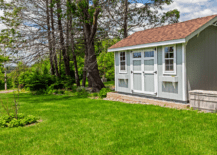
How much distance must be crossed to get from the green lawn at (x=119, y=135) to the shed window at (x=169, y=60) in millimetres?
1902

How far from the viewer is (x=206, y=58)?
27.5ft

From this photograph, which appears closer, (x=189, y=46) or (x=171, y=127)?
(x=171, y=127)

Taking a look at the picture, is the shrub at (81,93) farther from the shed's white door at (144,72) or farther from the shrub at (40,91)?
the shed's white door at (144,72)

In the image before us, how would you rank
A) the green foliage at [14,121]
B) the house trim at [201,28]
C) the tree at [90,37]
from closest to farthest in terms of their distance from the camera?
the green foliage at [14,121] → the house trim at [201,28] → the tree at [90,37]

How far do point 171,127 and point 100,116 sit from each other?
258cm

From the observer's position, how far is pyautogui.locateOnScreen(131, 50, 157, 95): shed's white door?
8.76 metres

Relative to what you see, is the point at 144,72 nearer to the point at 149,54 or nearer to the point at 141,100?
the point at 149,54

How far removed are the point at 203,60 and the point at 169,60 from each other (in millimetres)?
1535

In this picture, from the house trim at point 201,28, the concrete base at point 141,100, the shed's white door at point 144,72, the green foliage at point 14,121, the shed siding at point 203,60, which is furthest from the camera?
the shed's white door at point 144,72

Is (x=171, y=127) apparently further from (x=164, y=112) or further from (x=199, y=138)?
(x=164, y=112)

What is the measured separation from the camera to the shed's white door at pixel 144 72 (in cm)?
876

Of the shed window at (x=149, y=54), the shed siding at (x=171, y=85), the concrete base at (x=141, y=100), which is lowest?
the concrete base at (x=141, y=100)

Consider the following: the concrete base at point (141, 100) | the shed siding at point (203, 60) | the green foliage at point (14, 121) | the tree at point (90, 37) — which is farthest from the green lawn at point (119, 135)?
the tree at point (90, 37)

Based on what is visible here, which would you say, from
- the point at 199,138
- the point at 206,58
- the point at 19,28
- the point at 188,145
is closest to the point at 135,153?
the point at 188,145
